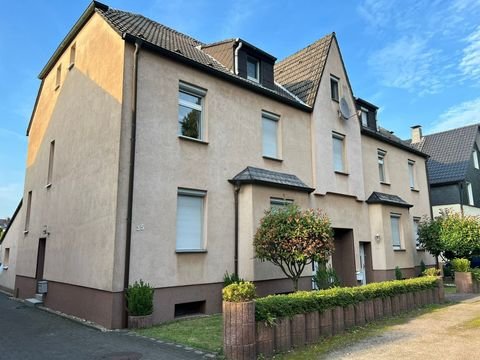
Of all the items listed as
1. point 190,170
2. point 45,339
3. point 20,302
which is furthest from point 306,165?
point 20,302

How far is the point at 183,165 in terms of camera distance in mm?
11508

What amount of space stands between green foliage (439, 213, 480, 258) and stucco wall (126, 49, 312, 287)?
35.3 feet

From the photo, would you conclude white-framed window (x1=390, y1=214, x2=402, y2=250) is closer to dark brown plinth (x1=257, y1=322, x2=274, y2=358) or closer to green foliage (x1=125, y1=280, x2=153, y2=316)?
green foliage (x1=125, y1=280, x2=153, y2=316)

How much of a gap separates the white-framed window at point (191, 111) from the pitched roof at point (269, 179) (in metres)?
1.89

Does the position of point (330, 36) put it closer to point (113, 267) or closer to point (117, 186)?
point (117, 186)

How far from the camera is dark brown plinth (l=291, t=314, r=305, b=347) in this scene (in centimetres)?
743

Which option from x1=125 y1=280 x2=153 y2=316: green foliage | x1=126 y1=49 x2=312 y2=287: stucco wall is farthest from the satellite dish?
x1=125 y1=280 x2=153 y2=316: green foliage

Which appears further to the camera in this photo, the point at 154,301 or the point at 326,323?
the point at 154,301

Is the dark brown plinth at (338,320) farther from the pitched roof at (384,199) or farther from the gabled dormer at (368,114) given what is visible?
the gabled dormer at (368,114)

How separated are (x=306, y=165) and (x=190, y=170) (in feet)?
18.6

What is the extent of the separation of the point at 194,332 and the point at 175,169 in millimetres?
→ 4694

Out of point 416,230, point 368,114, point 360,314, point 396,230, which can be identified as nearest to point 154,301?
point 360,314

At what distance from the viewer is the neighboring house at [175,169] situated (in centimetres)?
1041

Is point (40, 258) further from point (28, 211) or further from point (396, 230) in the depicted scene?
point (396, 230)
